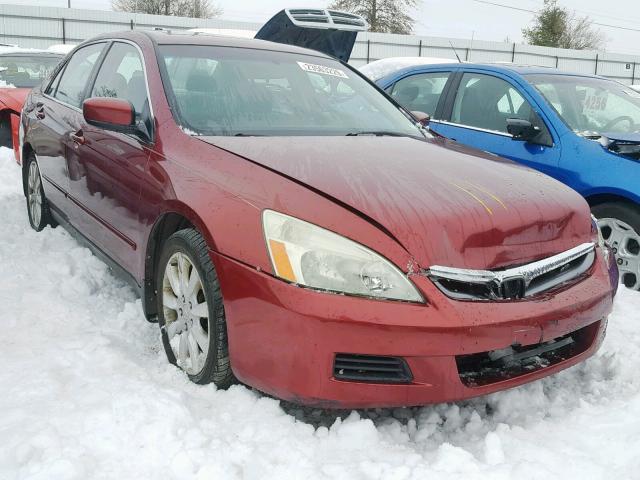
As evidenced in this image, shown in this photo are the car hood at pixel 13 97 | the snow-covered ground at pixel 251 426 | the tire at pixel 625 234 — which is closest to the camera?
the snow-covered ground at pixel 251 426

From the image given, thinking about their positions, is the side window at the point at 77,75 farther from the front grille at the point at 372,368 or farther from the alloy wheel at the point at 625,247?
the alloy wheel at the point at 625,247

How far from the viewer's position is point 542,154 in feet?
14.0

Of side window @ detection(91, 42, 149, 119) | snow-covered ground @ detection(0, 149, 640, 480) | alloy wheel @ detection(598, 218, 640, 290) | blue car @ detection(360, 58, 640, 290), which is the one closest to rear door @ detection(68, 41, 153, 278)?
side window @ detection(91, 42, 149, 119)

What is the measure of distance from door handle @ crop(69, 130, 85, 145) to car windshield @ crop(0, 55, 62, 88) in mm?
4359

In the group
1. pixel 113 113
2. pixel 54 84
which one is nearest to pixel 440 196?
pixel 113 113

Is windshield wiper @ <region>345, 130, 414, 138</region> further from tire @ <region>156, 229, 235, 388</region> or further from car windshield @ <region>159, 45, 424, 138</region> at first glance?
tire @ <region>156, 229, 235, 388</region>

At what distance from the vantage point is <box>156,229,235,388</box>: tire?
231 cm

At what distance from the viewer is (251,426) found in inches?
84.7

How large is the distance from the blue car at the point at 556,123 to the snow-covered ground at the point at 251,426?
1109 millimetres

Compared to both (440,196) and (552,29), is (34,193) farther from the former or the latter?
(552,29)

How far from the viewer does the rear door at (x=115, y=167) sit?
114 inches

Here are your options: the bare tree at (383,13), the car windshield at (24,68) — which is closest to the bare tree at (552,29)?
the bare tree at (383,13)

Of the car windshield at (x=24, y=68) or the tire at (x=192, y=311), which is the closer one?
the tire at (x=192, y=311)

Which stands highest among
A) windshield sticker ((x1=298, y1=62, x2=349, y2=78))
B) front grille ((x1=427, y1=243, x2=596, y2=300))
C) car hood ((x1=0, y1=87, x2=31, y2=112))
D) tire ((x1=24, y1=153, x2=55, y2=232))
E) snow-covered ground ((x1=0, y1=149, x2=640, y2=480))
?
windshield sticker ((x1=298, y1=62, x2=349, y2=78))
